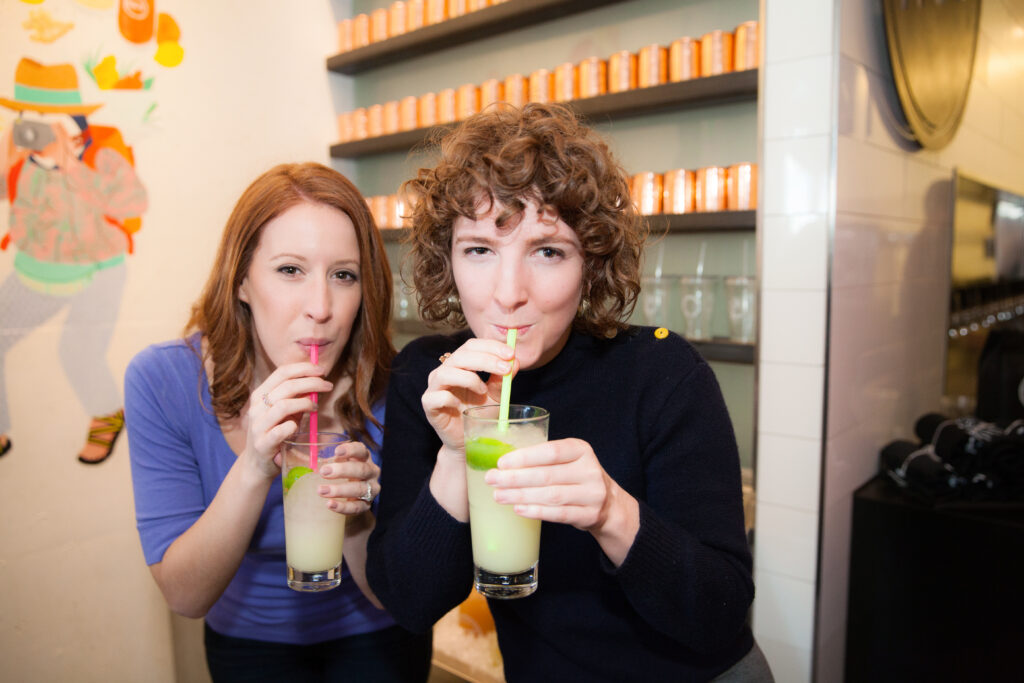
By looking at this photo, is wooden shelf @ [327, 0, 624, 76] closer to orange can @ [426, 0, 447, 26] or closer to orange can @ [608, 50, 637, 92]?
orange can @ [426, 0, 447, 26]

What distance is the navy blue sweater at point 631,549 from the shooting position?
97 cm

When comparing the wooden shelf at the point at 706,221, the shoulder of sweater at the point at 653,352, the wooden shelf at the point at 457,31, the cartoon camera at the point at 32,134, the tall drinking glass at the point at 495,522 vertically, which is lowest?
the tall drinking glass at the point at 495,522

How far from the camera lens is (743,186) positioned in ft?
7.59

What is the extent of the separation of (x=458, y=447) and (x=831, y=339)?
1518 millimetres

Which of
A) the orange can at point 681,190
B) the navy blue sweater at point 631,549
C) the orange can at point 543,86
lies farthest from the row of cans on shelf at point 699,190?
the navy blue sweater at point 631,549

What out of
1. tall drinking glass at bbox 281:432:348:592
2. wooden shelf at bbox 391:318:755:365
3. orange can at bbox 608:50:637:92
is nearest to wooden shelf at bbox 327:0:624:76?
orange can at bbox 608:50:637:92

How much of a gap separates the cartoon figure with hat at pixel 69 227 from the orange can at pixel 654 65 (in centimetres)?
206

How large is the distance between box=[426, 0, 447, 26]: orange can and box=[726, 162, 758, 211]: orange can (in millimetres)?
1717

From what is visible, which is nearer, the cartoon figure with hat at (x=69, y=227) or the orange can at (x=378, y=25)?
the cartoon figure with hat at (x=69, y=227)

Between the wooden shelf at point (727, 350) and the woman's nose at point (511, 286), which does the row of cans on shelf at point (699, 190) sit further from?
the woman's nose at point (511, 286)

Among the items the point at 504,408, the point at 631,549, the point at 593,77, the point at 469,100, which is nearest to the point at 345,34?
the point at 469,100

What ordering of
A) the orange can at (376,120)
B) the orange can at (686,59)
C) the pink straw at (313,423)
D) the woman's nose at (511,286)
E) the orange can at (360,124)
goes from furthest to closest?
the orange can at (360,124), the orange can at (376,120), the orange can at (686,59), the pink straw at (313,423), the woman's nose at (511,286)

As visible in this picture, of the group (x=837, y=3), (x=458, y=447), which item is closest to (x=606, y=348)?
(x=458, y=447)

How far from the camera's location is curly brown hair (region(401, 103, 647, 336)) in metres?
1.05
